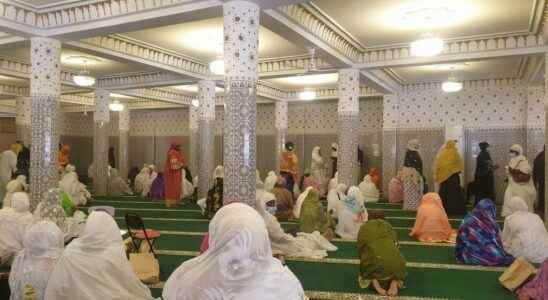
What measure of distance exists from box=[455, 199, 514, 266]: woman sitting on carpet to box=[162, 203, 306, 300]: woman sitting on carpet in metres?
2.89

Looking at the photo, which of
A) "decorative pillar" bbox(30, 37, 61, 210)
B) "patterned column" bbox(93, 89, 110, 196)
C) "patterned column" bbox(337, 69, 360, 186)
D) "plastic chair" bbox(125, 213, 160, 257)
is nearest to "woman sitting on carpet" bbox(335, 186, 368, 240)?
"patterned column" bbox(337, 69, 360, 186)

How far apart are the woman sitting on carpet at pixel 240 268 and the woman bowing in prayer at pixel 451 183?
608 centimetres

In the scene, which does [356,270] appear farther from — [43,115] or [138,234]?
[43,115]

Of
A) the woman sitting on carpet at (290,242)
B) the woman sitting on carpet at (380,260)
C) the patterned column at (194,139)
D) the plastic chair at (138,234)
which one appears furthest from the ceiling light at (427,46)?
the patterned column at (194,139)

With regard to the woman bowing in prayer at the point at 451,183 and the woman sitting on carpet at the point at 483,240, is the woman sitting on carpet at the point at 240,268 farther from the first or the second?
the woman bowing in prayer at the point at 451,183

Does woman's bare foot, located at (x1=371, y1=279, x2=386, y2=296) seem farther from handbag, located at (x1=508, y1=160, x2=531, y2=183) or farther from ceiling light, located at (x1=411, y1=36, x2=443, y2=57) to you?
handbag, located at (x1=508, y1=160, x2=531, y2=183)

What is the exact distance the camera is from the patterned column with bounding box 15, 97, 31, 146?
980 centimetres

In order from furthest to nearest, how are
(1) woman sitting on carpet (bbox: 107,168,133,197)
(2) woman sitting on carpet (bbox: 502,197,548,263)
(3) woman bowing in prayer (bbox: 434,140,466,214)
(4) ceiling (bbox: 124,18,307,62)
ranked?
(1) woman sitting on carpet (bbox: 107,168,133,197)
(3) woman bowing in prayer (bbox: 434,140,466,214)
(4) ceiling (bbox: 124,18,307,62)
(2) woman sitting on carpet (bbox: 502,197,548,263)

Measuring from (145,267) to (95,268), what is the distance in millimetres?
980

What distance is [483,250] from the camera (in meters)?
3.84

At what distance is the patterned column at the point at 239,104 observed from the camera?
12.5 feet

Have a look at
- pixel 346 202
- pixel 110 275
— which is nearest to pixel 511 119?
pixel 346 202

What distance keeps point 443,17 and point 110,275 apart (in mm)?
4153

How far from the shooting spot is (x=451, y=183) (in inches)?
273
